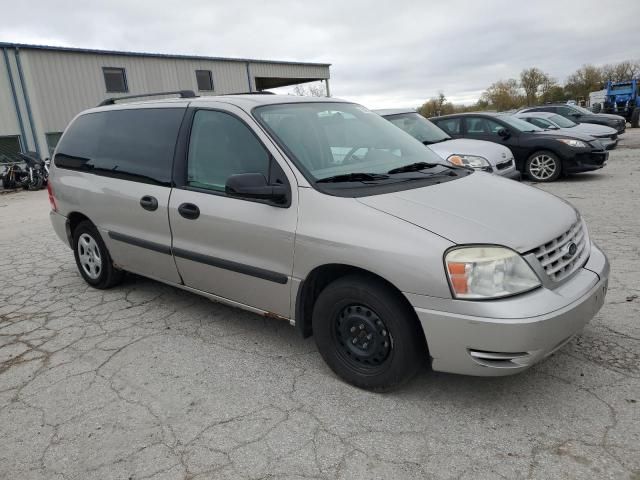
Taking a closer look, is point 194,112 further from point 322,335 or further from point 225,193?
point 322,335

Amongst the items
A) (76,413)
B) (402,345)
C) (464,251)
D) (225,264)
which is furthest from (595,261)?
(76,413)

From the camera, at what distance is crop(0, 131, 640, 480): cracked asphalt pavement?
2309mm

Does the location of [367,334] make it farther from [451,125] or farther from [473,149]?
[451,125]

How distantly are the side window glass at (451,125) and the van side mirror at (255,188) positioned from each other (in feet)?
28.1

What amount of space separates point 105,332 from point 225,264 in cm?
132

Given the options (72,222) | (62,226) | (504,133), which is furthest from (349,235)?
(504,133)

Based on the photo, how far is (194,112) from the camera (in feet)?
12.0

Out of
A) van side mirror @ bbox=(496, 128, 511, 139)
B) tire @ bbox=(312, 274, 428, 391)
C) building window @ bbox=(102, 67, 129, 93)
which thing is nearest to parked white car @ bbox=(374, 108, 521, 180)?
van side mirror @ bbox=(496, 128, 511, 139)

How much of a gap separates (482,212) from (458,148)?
6.02 meters

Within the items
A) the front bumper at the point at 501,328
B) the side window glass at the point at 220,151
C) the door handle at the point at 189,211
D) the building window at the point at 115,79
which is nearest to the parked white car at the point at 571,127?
the side window glass at the point at 220,151

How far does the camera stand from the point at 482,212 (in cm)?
270

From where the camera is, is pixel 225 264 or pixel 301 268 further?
pixel 225 264

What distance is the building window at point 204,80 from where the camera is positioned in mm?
23489

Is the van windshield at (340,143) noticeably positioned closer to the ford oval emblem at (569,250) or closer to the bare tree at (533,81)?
the ford oval emblem at (569,250)
